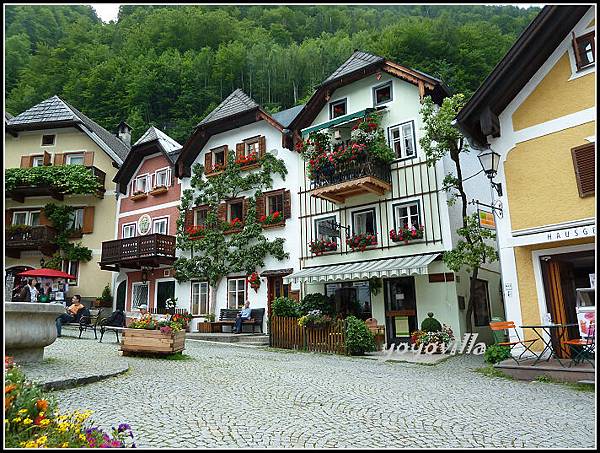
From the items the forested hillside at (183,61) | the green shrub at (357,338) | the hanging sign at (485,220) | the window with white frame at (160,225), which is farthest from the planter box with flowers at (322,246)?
the forested hillside at (183,61)

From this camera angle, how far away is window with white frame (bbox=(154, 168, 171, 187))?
26.0 m

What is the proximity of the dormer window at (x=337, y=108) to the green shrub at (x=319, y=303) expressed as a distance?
7.70 meters

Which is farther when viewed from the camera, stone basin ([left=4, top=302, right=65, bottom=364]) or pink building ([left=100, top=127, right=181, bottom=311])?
pink building ([left=100, top=127, right=181, bottom=311])

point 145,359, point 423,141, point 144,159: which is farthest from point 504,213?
point 144,159

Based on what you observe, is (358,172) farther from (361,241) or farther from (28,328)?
(28,328)

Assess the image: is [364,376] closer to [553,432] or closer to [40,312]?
[553,432]

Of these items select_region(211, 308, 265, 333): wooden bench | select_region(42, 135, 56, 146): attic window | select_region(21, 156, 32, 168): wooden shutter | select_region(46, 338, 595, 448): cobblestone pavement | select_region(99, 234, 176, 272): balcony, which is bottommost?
select_region(46, 338, 595, 448): cobblestone pavement

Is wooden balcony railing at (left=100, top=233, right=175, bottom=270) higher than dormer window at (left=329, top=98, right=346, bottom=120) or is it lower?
lower

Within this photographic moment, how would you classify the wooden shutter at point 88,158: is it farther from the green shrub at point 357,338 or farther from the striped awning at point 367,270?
the green shrub at point 357,338

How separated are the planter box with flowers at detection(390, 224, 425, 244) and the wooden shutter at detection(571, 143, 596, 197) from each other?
6715 millimetres

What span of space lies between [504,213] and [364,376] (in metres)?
5.41

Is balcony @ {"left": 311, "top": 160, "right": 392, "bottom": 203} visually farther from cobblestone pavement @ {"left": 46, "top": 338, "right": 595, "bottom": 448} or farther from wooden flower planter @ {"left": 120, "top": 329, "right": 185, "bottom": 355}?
wooden flower planter @ {"left": 120, "top": 329, "right": 185, "bottom": 355}

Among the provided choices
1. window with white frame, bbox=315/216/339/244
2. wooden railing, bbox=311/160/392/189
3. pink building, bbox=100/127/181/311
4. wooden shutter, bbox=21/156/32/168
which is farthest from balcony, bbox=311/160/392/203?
wooden shutter, bbox=21/156/32/168

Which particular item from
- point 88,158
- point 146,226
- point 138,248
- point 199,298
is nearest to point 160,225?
point 146,226
